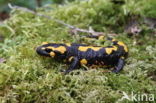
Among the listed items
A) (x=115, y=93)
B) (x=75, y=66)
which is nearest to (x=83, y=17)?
(x=75, y=66)

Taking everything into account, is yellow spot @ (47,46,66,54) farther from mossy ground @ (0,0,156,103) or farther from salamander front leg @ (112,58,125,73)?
salamander front leg @ (112,58,125,73)

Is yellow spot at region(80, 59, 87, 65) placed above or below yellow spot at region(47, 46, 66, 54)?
below

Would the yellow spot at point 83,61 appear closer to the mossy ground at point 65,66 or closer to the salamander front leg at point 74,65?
the salamander front leg at point 74,65

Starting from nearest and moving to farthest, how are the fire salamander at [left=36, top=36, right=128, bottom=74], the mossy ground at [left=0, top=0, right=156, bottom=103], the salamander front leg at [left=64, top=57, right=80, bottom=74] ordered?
1. the mossy ground at [left=0, top=0, right=156, bottom=103]
2. the salamander front leg at [left=64, top=57, right=80, bottom=74]
3. the fire salamander at [left=36, top=36, right=128, bottom=74]

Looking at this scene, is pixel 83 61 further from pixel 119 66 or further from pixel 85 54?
pixel 119 66

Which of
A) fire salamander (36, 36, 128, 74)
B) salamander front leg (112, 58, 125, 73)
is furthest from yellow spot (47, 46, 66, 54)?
salamander front leg (112, 58, 125, 73)

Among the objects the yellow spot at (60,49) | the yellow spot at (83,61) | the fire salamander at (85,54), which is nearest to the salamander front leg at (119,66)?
the fire salamander at (85,54)

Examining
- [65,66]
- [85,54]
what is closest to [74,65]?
[65,66]
